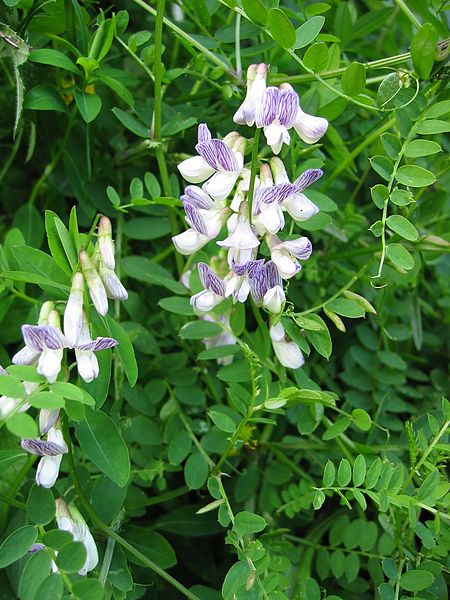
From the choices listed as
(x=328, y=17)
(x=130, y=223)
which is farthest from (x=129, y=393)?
(x=328, y=17)

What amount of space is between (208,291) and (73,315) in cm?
20

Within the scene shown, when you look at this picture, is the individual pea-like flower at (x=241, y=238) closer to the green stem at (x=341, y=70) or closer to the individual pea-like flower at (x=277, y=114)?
the individual pea-like flower at (x=277, y=114)

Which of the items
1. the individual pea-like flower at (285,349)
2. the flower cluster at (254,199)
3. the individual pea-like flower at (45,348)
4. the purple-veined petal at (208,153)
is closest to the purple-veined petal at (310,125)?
the flower cluster at (254,199)

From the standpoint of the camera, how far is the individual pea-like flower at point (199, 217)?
863 millimetres

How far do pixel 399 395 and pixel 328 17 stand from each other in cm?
67

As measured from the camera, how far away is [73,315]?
767mm

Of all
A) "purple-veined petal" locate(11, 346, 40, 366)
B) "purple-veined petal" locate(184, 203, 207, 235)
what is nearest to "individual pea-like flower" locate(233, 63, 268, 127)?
"purple-veined petal" locate(184, 203, 207, 235)

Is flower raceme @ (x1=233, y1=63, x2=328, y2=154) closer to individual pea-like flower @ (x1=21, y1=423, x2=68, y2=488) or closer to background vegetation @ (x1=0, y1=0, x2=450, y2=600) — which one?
background vegetation @ (x1=0, y1=0, x2=450, y2=600)

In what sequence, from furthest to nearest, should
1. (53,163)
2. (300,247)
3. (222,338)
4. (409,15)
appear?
1. (53,163)
2. (222,338)
3. (409,15)
4. (300,247)

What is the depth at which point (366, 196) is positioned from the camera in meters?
1.46

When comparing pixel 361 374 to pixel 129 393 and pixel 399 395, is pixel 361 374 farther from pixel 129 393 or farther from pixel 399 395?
pixel 129 393

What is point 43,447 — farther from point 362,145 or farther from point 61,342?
point 362,145

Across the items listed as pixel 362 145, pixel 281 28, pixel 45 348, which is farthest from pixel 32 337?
pixel 362 145

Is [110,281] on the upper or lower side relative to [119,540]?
upper
